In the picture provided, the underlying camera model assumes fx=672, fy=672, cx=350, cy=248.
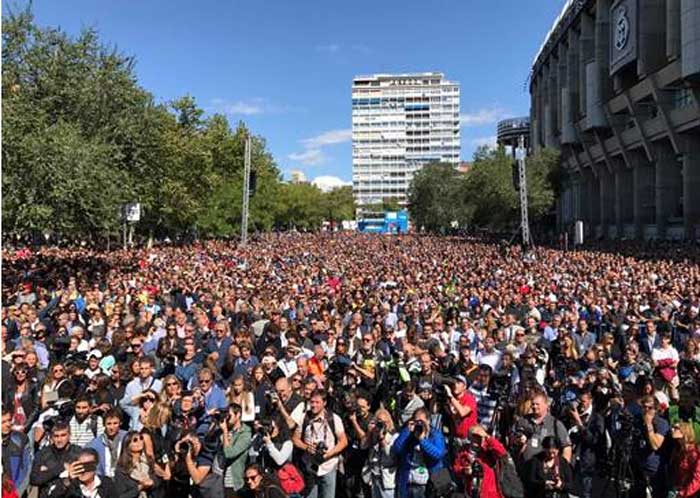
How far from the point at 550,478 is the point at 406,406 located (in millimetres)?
1620

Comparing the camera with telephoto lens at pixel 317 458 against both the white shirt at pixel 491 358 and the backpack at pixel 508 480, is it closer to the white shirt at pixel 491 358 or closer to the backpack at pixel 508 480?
the backpack at pixel 508 480

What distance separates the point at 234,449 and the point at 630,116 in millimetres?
52055

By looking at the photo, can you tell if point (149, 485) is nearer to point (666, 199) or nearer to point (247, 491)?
point (247, 491)

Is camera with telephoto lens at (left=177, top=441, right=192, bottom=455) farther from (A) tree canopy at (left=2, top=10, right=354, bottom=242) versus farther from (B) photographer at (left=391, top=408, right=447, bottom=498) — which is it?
(A) tree canopy at (left=2, top=10, right=354, bottom=242)

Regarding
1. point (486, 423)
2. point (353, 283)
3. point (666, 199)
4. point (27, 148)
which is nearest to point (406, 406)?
point (486, 423)

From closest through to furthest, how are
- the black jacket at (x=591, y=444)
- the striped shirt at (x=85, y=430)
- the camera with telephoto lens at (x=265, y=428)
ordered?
the camera with telephoto lens at (x=265, y=428) → the striped shirt at (x=85, y=430) → the black jacket at (x=591, y=444)

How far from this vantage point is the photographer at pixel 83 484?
16.0ft

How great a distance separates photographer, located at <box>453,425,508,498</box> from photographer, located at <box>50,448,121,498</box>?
265cm

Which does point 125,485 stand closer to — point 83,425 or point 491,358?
point 83,425

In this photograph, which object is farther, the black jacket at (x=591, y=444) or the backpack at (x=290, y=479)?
the black jacket at (x=591, y=444)

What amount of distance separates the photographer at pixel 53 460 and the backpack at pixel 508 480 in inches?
128

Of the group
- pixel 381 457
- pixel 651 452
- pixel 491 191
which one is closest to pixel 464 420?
pixel 381 457

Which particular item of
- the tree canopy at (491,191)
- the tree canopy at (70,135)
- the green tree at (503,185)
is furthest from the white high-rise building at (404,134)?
the tree canopy at (70,135)

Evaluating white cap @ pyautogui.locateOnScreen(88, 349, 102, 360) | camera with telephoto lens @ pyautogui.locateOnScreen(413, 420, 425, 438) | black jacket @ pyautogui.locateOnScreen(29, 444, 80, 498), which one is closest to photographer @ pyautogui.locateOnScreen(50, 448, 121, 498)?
black jacket @ pyautogui.locateOnScreen(29, 444, 80, 498)
